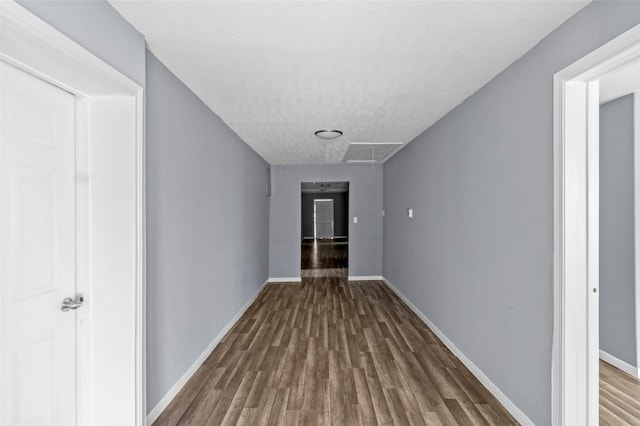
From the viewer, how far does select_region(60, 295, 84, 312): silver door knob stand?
1.55 metres

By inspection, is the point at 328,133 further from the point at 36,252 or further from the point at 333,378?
the point at 36,252

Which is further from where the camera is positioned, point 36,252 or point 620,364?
point 620,364

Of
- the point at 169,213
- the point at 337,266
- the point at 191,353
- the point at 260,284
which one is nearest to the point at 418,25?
the point at 169,213

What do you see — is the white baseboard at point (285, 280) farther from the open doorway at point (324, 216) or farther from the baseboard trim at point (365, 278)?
the open doorway at point (324, 216)

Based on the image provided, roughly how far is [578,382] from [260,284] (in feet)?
15.0

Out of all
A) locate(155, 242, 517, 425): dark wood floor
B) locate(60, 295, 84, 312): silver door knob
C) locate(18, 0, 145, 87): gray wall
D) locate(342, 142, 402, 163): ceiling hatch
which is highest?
locate(342, 142, 402, 163): ceiling hatch

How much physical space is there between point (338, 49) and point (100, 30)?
132 cm

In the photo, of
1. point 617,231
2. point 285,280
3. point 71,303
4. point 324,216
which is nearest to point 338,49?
point 71,303

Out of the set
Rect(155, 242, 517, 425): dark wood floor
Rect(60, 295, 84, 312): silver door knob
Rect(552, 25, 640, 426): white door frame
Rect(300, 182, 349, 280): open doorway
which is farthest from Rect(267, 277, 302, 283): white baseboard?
Rect(300, 182, 349, 280): open doorway

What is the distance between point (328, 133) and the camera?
3742 millimetres

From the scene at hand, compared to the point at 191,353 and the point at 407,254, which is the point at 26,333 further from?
the point at 407,254

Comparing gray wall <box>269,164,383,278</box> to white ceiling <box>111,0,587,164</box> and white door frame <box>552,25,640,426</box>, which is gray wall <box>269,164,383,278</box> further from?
white door frame <box>552,25,640,426</box>

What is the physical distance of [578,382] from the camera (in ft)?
5.42

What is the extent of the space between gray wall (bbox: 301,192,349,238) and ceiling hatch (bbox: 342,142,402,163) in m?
8.29
